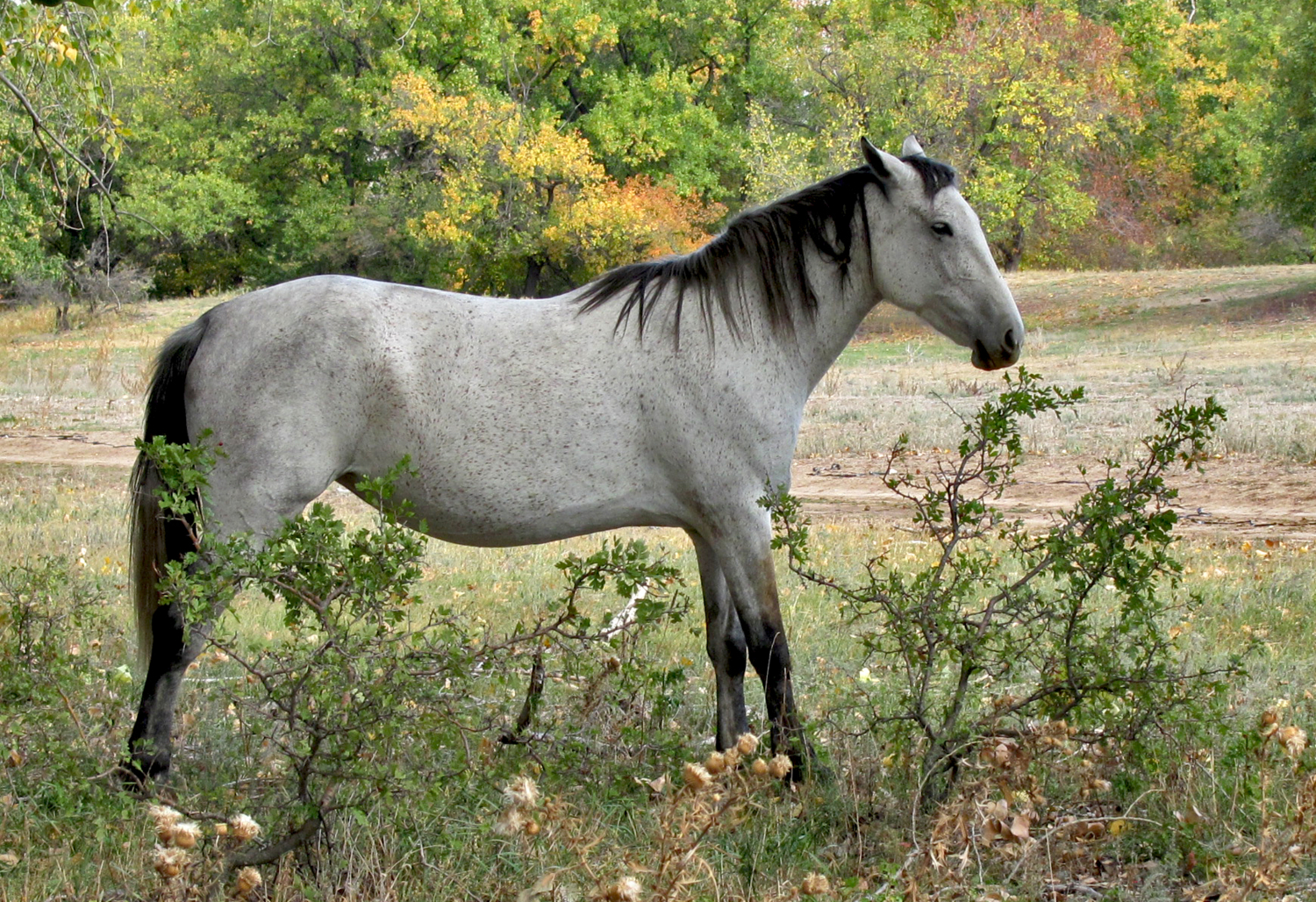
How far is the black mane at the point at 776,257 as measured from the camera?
4613 millimetres

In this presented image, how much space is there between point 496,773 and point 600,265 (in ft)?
99.6

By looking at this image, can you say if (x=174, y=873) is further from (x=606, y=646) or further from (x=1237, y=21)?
(x=1237, y=21)

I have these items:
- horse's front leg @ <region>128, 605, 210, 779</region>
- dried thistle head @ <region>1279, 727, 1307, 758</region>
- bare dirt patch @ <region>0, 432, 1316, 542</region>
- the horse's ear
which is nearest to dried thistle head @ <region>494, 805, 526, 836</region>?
horse's front leg @ <region>128, 605, 210, 779</region>

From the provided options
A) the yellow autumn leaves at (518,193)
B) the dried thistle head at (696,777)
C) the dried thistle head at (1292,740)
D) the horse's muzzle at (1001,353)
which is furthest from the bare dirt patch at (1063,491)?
the yellow autumn leaves at (518,193)

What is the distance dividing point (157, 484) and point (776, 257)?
A: 7.95 ft

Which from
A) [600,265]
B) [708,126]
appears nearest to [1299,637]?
[600,265]

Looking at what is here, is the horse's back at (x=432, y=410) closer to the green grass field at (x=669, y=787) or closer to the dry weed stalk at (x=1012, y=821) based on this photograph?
the green grass field at (x=669, y=787)

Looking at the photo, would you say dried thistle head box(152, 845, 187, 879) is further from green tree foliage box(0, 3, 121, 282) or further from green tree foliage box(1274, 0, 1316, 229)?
green tree foliage box(1274, 0, 1316, 229)

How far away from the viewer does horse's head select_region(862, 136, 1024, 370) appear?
4414 mm

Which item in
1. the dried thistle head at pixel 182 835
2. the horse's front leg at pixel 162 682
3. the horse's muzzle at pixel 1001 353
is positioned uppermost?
the horse's muzzle at pixel 1001 353

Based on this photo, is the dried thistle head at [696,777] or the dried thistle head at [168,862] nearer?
the dried thistle head at [168,862]

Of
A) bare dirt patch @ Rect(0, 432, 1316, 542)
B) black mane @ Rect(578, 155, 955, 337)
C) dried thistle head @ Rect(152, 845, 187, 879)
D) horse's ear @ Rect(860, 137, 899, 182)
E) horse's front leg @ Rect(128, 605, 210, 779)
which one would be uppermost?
horse's ear @ Rect(860, 137, 899, 182)

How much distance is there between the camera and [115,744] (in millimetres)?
4492

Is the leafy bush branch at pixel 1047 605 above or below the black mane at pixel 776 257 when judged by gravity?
below
